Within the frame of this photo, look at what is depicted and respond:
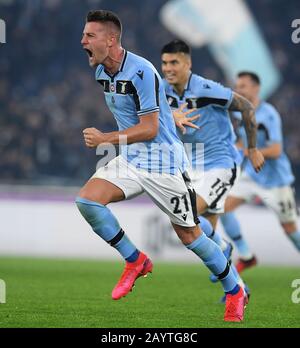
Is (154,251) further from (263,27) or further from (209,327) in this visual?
(209,327)

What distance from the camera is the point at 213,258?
277 inches

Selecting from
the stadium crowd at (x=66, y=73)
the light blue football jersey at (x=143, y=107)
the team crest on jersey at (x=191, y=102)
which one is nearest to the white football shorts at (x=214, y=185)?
the team crest on jersey at (x=191, y=102)

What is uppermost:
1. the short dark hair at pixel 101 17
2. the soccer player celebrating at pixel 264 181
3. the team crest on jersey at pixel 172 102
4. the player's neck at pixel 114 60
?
the short dark hair at pixel 101 17

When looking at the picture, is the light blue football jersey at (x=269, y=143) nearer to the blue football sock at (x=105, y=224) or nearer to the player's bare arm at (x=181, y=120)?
the player's bare arm at (x=181, y=120)

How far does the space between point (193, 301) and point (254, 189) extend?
338cm

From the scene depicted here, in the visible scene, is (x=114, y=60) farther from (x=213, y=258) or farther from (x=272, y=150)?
(x=272, y=150)

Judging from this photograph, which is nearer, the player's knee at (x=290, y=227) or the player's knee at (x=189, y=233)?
the player's knee at (x=189, y=233)

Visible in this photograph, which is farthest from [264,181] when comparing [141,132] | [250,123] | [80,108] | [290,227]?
[80,108]

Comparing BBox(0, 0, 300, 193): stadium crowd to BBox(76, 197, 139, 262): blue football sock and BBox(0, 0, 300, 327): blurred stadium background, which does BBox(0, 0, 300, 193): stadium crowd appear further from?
BBox(76, 197, 139, 262): blue football sock

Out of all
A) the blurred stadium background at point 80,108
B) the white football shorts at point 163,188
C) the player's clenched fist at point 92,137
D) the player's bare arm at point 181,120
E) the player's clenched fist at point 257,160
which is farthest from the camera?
the blurred stadium background at point 80,108

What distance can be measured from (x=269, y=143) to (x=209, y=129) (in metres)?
2.58

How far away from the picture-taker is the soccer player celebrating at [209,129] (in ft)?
27.6

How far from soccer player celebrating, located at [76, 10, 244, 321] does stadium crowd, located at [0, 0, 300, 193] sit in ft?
28.5
